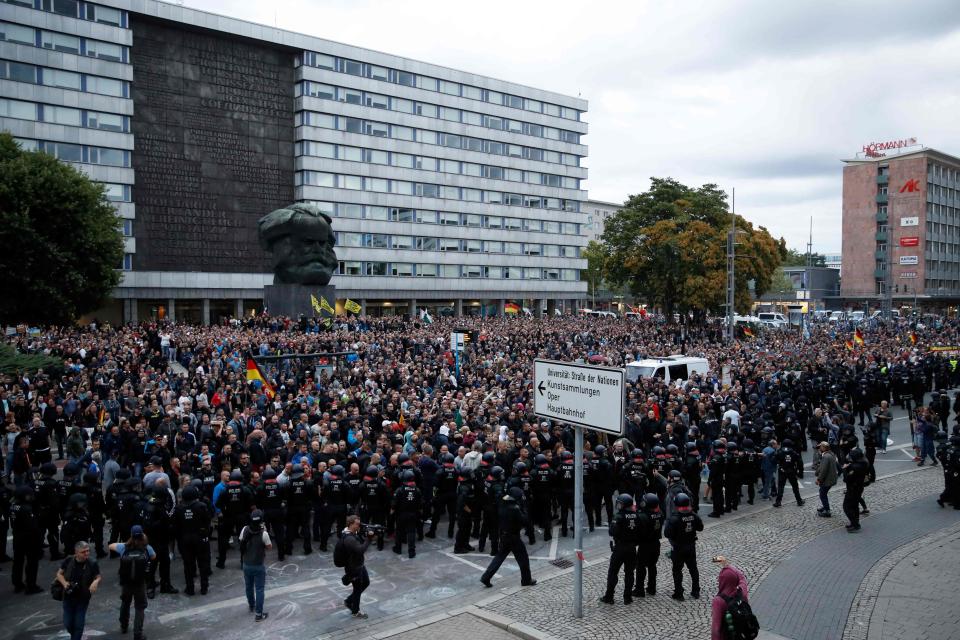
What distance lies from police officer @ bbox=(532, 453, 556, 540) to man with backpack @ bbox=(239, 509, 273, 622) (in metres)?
4.81

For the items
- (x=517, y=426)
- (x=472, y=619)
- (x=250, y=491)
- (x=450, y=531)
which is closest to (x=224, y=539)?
(x=250, y=491)

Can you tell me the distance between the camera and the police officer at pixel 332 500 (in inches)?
467

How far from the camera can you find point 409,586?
412 inches

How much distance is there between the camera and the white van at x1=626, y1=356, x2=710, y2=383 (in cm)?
2656

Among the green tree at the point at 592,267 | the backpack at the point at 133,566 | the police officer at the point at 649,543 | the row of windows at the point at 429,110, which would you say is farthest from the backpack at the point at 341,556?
the green tree at the point at 592,267

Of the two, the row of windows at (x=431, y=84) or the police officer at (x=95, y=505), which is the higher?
the row of windows at (x=431, y=84)

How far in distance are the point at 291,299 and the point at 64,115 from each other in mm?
25988

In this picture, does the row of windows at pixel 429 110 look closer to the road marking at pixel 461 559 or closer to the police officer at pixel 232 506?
the police officer at pixel 232 506

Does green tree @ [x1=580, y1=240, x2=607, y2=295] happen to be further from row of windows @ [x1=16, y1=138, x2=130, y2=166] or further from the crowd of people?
the crowd of people

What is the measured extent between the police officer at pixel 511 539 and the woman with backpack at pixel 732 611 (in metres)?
3.67

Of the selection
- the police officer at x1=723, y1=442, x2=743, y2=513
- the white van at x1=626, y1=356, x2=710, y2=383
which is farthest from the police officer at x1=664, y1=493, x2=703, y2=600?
the white van at x1=626, y1=356, x2=710, y2=383

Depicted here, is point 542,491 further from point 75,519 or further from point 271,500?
point 75,519

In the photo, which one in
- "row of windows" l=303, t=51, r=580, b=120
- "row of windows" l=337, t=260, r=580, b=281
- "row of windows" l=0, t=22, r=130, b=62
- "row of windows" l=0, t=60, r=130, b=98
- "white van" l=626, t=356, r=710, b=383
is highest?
"row of windows" l=303, t=51, r=580, b=120

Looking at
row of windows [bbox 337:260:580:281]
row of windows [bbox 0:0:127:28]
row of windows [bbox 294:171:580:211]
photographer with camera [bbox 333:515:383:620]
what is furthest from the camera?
row of windows [bbox 337:260:580:281]
